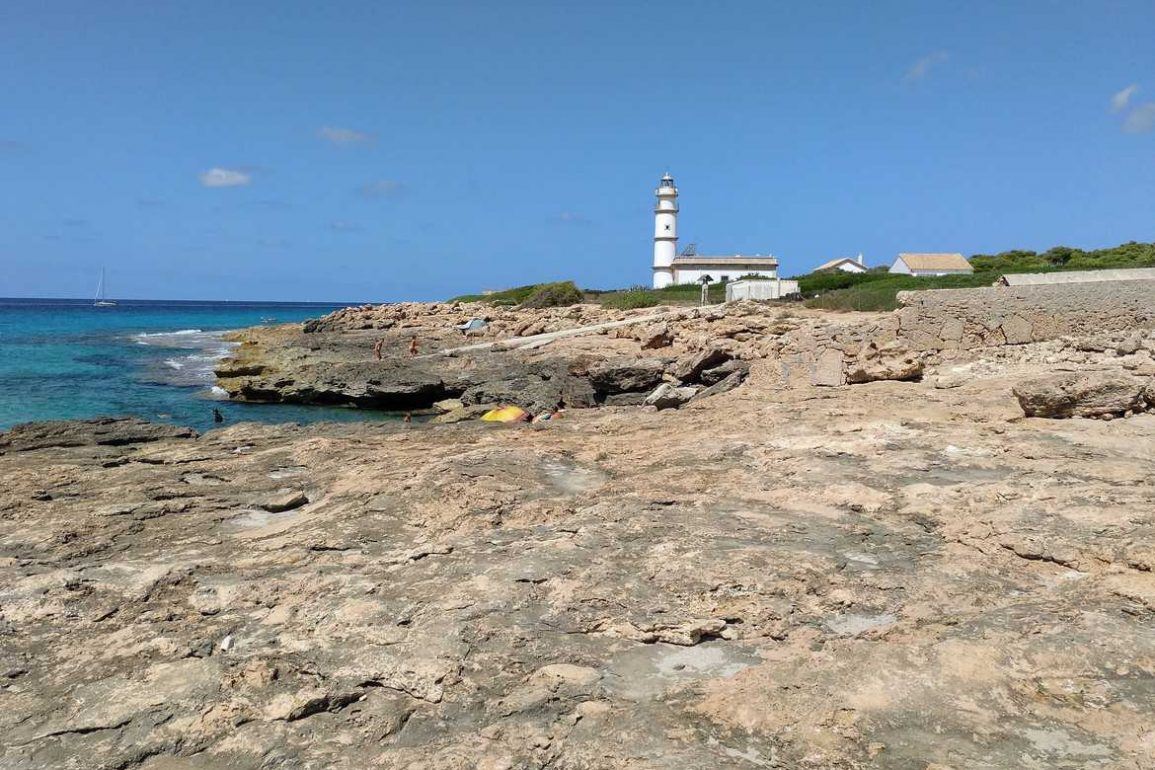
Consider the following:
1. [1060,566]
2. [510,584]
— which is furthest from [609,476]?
[1060,566]

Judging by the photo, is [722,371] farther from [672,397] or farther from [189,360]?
[189,360]

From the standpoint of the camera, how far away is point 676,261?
6278 centimetres

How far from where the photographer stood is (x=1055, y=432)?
712 cm

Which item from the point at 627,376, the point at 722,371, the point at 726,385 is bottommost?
the point at 627,376

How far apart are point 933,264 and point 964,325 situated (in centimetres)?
4274

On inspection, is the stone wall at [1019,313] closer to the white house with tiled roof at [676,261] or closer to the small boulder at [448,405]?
the small boulder at [448,405]

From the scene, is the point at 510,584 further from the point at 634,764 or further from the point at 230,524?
the point at 230,524

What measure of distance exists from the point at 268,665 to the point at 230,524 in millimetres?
2884

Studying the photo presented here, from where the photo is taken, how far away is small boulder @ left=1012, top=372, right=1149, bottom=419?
24.1 ft

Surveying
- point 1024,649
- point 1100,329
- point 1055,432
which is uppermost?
point 1100,329

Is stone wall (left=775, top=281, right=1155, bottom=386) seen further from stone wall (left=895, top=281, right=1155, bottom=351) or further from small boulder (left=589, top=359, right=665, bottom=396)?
small boulder (left=589, top=359, right=665, bottom=396)

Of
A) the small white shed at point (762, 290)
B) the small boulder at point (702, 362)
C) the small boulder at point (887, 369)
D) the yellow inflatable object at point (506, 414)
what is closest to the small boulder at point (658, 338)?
the yellow inflatable object at point (506, 414)

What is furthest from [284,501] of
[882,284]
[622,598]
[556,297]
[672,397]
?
[556,297]

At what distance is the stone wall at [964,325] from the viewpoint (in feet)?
34.9
